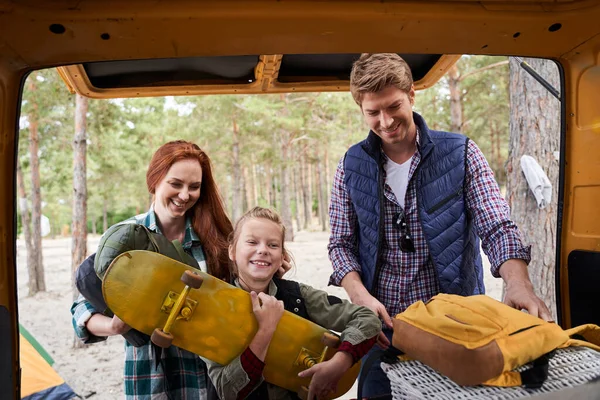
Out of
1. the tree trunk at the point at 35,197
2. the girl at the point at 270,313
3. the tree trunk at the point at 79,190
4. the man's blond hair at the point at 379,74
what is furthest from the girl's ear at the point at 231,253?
the tree trunk at the point at 35,197

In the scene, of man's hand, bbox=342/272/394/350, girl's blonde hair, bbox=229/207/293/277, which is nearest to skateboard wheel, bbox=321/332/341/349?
man's hand, bbox=342/272/394/350

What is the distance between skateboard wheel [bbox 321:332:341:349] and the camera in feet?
6.64

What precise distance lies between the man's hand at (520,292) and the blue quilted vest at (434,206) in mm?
272

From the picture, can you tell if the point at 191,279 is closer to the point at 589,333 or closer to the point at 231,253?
the point at 231,253

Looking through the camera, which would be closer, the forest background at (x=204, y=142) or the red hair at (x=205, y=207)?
the red hair at (x=205, y=207)

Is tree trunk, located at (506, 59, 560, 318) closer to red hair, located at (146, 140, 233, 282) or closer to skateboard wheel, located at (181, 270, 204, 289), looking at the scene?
red hair, located at (146, 140, 233, 282)

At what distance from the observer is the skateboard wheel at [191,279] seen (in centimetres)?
193

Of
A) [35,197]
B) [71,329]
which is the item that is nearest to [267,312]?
[71,329]

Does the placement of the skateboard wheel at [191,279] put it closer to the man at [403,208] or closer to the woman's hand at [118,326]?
the woman's hand at [118,326]

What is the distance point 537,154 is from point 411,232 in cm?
472

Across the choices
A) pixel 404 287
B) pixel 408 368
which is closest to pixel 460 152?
pixel 404 287

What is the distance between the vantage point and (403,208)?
2309 mm

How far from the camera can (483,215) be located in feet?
7.20

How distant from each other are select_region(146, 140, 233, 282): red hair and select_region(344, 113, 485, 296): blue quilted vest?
699 millimetres
